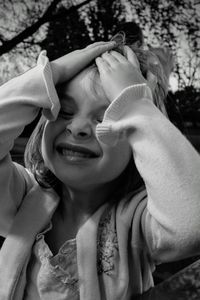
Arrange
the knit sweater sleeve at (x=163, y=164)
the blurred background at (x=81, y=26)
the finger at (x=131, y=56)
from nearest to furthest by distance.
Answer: the knit sweater sleeve at (x=163, y=164), the finger at (x=131, y=56), the blurred background at (x=81, y=26)

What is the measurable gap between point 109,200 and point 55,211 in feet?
0.21

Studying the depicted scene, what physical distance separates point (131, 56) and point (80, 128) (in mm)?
107

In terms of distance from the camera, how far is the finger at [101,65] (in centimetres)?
39

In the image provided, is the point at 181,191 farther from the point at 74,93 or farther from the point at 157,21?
the point at 157,21

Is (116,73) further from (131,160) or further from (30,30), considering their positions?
(30,30)

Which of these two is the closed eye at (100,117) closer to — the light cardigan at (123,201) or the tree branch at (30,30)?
the light cardigan at (123,201)

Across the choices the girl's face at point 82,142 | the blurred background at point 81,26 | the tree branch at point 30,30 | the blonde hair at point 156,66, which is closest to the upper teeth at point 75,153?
the girl's face at point 82,142

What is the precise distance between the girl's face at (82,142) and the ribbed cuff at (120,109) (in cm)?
3

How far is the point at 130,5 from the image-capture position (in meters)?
0.95

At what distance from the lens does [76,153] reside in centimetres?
40

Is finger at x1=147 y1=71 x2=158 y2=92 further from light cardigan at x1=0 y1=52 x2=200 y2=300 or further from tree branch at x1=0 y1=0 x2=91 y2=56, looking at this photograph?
tree branch at x1=0 y1=0 x2=91 y2=56

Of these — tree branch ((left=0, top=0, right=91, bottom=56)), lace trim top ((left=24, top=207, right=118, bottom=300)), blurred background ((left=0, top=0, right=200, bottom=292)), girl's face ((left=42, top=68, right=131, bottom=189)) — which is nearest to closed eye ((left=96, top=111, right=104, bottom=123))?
girl's face ((left=42, top=68, right=131, bottom=189))

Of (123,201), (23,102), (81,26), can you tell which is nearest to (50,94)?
(23,102)

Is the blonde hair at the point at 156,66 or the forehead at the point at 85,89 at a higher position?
the forehead at the point at 85,89
